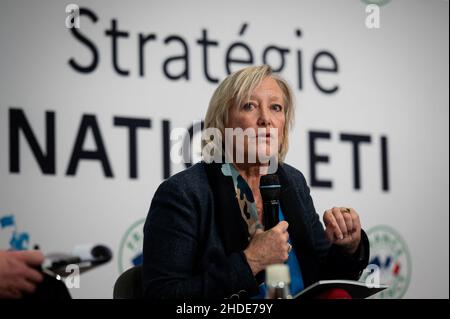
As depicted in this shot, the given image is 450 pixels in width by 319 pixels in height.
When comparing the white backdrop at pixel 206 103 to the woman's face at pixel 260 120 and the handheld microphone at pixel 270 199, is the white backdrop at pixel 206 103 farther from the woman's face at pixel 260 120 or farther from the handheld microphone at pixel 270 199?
the handheld microphone at pixel 270 199

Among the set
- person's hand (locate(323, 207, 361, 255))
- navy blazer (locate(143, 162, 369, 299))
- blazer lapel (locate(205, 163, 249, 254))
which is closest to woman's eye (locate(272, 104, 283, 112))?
navy blazer (locate(143, 162, 369, 299))

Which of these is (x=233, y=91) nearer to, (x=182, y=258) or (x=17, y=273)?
(x=182, y=258)

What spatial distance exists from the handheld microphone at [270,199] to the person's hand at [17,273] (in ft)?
2.52

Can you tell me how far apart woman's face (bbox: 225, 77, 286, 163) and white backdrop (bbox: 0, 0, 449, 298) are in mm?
1096

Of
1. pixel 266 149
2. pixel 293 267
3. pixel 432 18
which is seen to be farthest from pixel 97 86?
pixel 432 18

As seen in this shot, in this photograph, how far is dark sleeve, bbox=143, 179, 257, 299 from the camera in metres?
2.10

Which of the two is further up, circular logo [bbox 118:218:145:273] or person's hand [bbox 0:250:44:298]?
person's hand [bbox 0:250:44:298]

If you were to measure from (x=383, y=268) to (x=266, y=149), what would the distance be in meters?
1.78

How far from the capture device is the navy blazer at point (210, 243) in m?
2.11

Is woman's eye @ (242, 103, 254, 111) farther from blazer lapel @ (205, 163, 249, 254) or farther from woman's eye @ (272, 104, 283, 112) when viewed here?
blazer lapel @ (205, 163, 249, 254)

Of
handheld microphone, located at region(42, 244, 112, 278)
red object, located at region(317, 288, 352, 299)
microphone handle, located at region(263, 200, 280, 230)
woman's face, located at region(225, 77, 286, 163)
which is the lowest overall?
handheld microphone, located at region(42, 244, 112, 278)

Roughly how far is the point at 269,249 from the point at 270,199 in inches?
6.8

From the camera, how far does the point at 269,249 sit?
6.81 feet
